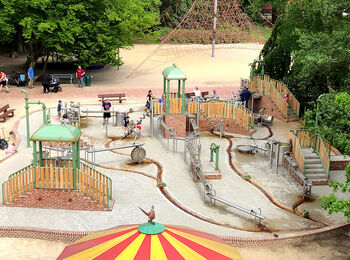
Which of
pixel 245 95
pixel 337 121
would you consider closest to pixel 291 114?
pixel 245 95

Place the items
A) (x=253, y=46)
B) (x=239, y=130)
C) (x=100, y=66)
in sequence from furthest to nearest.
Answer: (x=253, y=46)
(x=100, y=66)
(x=239, y=130)

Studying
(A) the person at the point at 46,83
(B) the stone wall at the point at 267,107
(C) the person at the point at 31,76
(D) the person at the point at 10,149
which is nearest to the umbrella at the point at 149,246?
(D) the person at the point at 10,149

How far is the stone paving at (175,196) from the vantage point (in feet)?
58.8

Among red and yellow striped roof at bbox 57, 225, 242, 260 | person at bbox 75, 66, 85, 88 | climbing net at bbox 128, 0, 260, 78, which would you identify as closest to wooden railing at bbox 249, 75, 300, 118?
person at bbox 75, 66, 85, 88

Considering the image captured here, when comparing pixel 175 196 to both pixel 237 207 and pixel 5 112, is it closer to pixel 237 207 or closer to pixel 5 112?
pixel 237 207

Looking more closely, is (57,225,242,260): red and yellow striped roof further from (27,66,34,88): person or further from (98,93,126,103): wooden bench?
(27,66,34,88): person

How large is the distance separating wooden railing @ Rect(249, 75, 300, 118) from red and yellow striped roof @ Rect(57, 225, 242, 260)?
21189 mm

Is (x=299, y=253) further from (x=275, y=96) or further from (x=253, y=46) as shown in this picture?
(x=253, y=46)

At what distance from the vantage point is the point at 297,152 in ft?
78.2

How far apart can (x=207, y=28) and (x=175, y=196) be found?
1406 inches

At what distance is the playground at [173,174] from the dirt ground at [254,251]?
0.65ft

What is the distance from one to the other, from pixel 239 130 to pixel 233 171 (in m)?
5.87

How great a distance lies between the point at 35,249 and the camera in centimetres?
1631

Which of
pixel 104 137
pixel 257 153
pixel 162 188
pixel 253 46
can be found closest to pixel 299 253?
pixel 162 188
